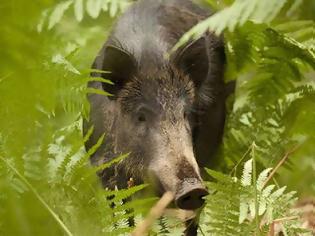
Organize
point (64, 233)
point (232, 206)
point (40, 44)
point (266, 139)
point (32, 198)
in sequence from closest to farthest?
point (40, 44) < point (32, 198) < point (64, 233) < point (232, 206) < point (266, 139)

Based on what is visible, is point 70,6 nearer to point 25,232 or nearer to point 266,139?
point 266,139

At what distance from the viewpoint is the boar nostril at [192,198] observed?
3939 mm

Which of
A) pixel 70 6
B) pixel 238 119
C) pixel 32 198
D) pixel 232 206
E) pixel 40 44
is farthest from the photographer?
pixel 238 119

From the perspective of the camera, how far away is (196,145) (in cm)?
521

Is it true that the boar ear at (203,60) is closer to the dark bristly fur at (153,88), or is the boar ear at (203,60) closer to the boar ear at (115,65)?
the dark bristly fur at (153,88)

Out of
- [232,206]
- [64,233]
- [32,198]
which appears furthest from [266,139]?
[32,198]

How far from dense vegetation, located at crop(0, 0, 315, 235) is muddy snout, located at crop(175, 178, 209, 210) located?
370 millimetres

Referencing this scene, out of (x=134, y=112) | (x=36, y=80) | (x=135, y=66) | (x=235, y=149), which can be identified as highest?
(x=36, y=80)

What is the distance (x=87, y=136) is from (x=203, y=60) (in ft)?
12.5

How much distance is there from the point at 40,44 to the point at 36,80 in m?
0.05

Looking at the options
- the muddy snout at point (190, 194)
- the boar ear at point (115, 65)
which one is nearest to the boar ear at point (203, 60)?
the boar ear at point (115, 65)

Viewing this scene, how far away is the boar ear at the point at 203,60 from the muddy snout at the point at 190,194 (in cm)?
135

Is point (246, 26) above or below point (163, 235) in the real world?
above

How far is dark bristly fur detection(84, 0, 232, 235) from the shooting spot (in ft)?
16.3
